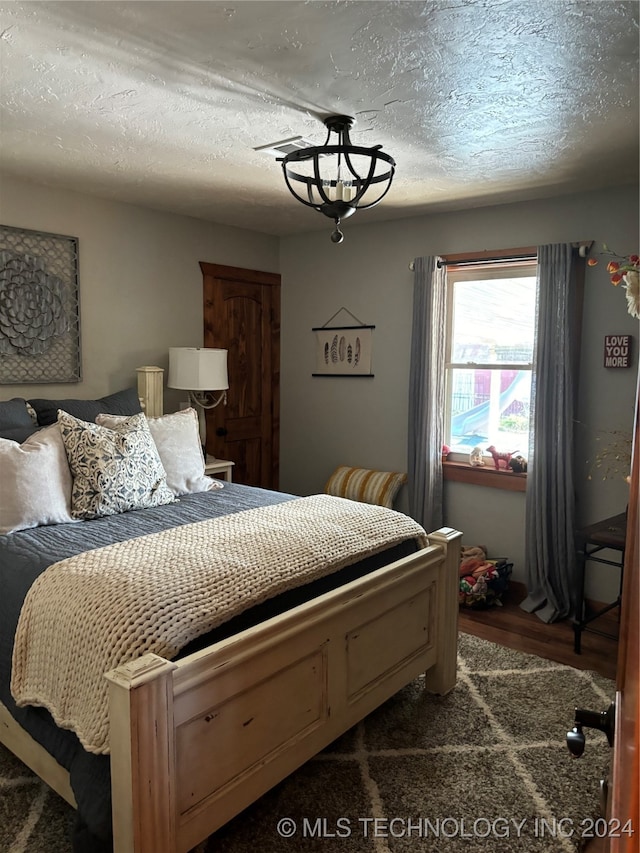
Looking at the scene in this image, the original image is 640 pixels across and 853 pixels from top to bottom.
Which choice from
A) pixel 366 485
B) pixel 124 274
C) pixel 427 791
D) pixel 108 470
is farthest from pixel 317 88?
pixel 366 485

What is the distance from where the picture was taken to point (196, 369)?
3924 mm

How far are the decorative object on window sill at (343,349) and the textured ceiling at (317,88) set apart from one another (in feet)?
4.40

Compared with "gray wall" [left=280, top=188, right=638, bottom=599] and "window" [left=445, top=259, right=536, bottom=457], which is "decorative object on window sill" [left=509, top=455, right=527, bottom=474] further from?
"gray wall" [left=280, top=188, right=638, bottom=599]

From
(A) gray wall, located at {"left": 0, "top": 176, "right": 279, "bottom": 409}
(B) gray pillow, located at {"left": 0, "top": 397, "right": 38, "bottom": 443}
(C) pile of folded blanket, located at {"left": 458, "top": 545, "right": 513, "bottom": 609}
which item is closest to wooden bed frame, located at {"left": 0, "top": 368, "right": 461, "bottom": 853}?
(C) pile of folded blanket, located at {"left": 458, "top": 545, "right": 513, "bottom": 609}

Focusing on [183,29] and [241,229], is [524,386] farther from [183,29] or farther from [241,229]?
[183,29]

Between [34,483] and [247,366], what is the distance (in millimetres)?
2457

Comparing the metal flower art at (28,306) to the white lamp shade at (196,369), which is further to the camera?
the white lamp shade at (196,369)

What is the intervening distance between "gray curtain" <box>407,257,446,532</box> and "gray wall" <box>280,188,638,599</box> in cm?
15

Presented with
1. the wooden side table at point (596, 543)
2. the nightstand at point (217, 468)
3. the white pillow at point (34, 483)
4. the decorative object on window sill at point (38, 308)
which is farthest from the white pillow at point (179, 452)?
the wooden side table at point (596, 543)

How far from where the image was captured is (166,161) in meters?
3.05

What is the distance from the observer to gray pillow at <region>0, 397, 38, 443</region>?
111 inches

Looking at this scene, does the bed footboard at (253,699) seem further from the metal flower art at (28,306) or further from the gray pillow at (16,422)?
the metal flower art at (28,306)

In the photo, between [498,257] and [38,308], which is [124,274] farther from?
[498,257]

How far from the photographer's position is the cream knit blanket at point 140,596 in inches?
67.5
